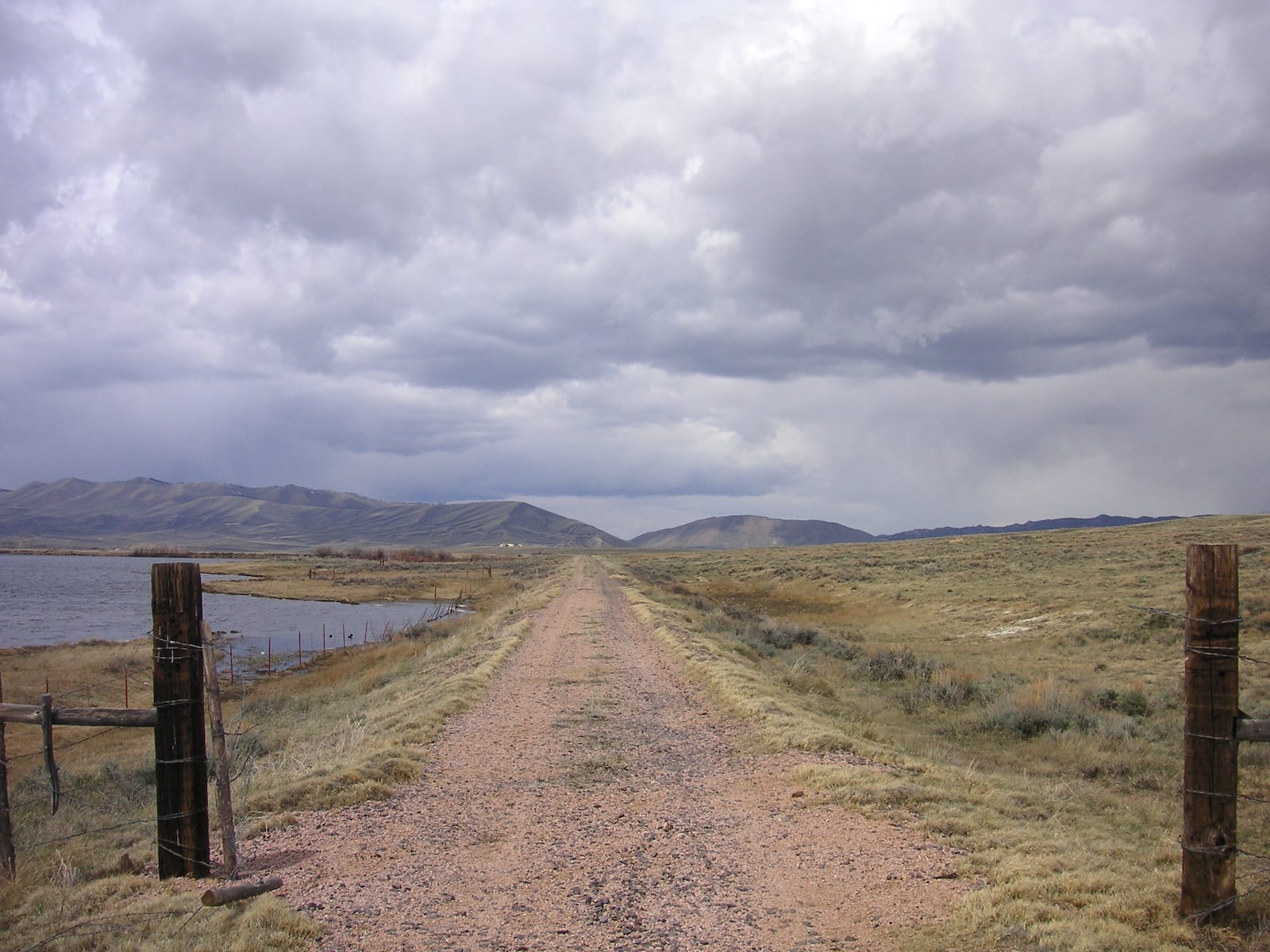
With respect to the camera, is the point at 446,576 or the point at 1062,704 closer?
the point at 1062,704

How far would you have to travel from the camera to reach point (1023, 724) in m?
13.7

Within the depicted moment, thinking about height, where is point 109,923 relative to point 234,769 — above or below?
above

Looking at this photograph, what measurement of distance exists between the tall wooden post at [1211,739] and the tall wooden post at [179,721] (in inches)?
270

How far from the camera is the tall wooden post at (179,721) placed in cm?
627

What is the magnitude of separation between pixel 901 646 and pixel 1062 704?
13669mm

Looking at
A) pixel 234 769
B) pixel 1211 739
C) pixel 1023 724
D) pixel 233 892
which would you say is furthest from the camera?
pixel 1023 724

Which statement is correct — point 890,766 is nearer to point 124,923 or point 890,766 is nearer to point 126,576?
point 124,923

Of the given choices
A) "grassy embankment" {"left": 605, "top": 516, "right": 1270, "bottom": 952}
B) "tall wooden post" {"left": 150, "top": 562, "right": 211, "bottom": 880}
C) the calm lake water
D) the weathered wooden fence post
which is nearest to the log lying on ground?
"tall wooden post" {"left": 150, "top": 562, "right": 211, "bottom": 880}

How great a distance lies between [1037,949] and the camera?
16.5 ft

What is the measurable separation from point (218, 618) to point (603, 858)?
51741mm

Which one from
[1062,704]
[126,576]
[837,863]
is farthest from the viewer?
[126,576]

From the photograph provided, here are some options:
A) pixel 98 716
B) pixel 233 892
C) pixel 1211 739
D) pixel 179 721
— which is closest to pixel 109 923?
pixel 233 892

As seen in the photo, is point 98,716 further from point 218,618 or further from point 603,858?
point 218,618

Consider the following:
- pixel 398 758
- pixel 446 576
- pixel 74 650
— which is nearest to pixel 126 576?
pixel 446 576
